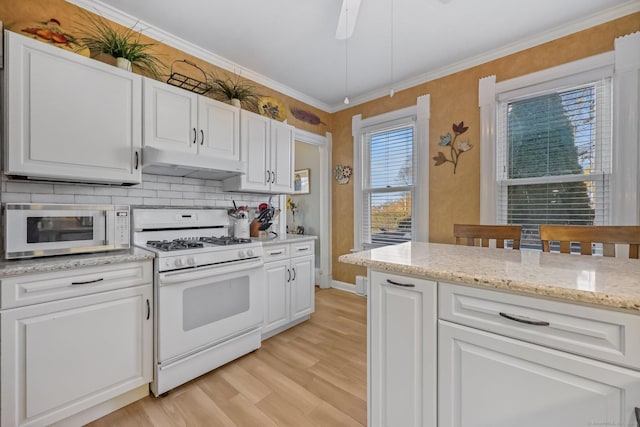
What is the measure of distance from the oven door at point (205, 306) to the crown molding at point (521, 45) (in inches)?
107

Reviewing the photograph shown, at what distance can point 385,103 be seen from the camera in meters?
3.43

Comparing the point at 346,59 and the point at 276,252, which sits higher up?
the point at 346,59

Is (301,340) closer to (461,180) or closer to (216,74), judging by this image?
(461,180)

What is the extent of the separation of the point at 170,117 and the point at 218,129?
1.30 ft

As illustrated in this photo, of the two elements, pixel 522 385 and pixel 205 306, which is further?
pixel 205 306

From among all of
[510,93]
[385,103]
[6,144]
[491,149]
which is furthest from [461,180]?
[6,144]

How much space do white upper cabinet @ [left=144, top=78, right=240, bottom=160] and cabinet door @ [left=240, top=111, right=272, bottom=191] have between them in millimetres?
79

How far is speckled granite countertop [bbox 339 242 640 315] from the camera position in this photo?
75 cm

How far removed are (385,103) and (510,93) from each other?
4.48 ft

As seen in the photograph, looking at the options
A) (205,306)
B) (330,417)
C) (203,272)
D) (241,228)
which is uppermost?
(241,228)

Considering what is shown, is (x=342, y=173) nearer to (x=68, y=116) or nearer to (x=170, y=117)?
(x=170, y=117)

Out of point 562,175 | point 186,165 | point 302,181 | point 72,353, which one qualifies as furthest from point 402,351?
point 302,181

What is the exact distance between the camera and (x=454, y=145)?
2.84 meters

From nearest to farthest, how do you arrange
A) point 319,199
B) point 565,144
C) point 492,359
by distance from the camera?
point 492,359, point 565,144, point 319,199
